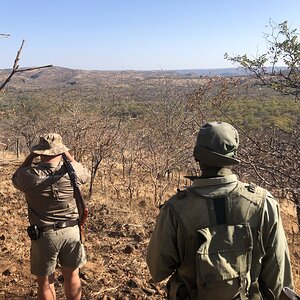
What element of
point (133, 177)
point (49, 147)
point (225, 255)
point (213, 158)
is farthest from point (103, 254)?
point (133, 177)

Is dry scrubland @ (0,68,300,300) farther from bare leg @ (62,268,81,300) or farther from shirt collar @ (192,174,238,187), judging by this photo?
shirt collar @ (192,174,238,187)

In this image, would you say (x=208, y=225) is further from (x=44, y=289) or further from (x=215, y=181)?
(x=44, y=289)

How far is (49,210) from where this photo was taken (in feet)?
9.70

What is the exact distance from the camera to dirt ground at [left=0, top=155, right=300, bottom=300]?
3797 mm

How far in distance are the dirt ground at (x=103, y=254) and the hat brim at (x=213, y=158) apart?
2.37 meters

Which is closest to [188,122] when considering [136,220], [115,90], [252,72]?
[136,220]

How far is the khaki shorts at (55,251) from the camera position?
2.93 m

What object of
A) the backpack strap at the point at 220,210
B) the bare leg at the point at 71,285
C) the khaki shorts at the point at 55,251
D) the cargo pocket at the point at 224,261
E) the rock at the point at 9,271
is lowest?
the rock at the point at 9,271

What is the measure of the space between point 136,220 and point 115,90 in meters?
5.59

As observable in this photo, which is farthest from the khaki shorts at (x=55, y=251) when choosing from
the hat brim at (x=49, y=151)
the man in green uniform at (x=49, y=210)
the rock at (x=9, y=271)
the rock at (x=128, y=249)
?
the rock at (x=128, y=249)

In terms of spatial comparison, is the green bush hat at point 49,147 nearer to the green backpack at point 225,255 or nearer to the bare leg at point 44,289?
the bare leg at point 44,289

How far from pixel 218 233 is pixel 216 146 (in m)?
0.39

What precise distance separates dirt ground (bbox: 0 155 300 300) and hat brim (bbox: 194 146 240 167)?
2368 mm

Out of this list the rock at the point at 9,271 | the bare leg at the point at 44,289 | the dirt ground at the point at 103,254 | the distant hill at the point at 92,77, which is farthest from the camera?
the distant hill at the point at 92,77
